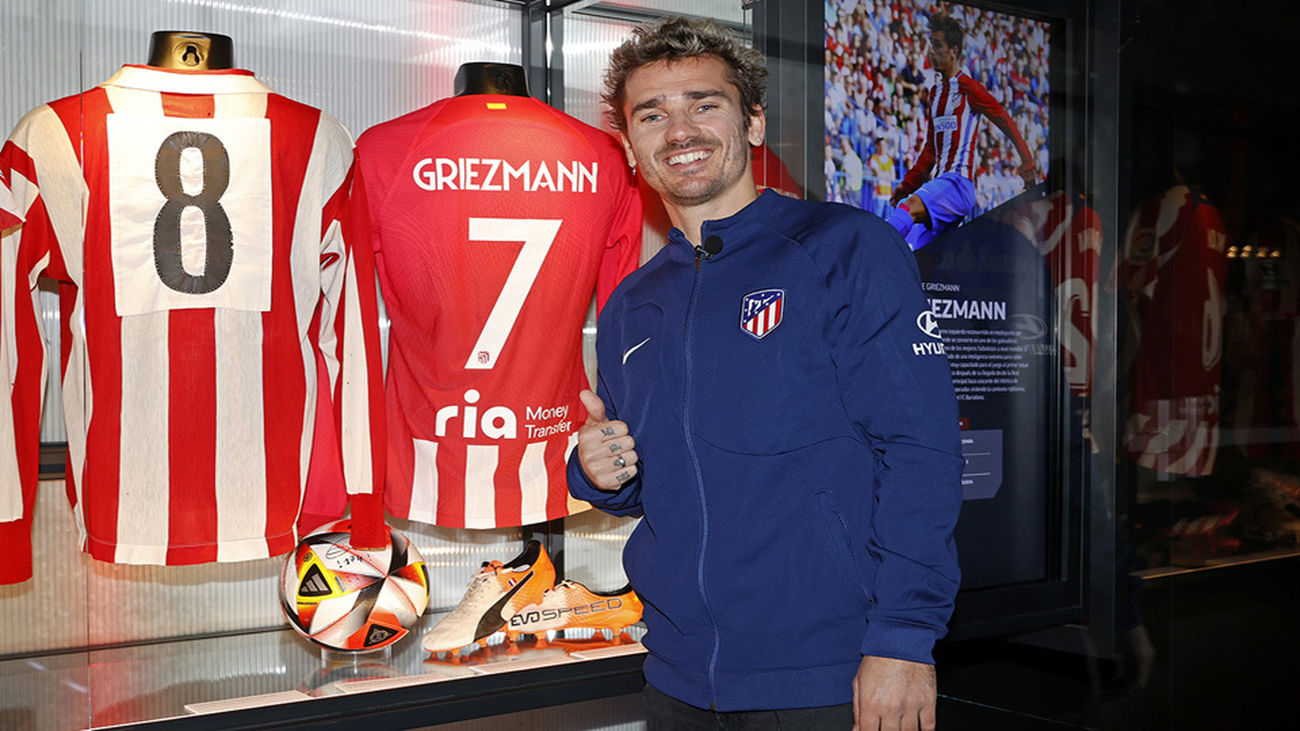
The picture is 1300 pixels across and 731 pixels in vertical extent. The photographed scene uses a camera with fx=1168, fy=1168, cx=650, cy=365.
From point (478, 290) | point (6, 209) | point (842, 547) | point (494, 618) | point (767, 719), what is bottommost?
point (494, 618)

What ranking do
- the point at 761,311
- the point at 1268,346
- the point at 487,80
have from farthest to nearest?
the point at 487,80, the point at 1268,346, the point at 761,311

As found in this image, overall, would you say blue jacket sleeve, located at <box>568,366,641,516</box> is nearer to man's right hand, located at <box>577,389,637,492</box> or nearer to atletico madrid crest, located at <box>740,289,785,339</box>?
man's right hand, located at <box>577,389,637,492</box>

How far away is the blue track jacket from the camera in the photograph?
1354mm

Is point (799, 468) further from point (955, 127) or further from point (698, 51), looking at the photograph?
point (955, 127)

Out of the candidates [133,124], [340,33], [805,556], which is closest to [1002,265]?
[805,556]

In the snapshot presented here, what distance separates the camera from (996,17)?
2.65m

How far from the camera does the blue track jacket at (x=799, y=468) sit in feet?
4.44

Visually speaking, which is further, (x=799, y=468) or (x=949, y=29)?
(x=949, y=29)

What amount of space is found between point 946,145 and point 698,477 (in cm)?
140

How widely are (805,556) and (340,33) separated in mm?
1892

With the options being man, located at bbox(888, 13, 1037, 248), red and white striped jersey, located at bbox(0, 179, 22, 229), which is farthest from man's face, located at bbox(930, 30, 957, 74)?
red and white striped jersey, located at bbox(0, 179, 22, 229)

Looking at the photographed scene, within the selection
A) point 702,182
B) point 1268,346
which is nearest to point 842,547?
point 702,182

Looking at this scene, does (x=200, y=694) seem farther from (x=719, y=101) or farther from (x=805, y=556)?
(x=719, y=101)

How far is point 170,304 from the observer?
214 cm
